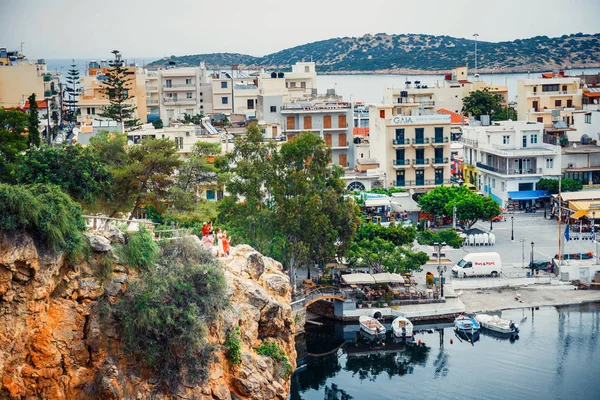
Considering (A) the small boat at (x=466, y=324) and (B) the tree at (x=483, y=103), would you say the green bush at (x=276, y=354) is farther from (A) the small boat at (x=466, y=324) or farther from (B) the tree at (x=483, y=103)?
(B) the tree at (x=483, y=103)

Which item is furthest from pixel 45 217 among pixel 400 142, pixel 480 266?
pixel 400 142

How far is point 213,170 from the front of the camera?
1614 inches

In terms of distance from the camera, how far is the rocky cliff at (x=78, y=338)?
2177cm

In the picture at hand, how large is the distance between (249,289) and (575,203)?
122 ft

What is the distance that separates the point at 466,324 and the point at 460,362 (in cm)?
399

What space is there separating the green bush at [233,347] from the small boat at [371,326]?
1822 centimetres

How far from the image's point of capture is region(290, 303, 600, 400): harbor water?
36.9 m

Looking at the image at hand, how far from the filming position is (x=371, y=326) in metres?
43.3

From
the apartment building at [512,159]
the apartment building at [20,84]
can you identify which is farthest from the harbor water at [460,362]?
the apartment building at [20,84]

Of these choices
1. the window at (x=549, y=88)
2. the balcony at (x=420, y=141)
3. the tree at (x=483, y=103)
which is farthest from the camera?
the tree at (x=483, y=103)

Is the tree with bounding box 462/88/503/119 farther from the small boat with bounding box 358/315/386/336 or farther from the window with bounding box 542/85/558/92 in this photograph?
the small boat with bounding box 358/315/386/336

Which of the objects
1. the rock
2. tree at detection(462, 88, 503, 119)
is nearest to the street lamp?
the rock

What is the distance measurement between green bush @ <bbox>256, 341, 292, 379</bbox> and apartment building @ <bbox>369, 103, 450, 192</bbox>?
128 ft

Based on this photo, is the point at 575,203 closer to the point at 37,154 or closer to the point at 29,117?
the point at 29,117
